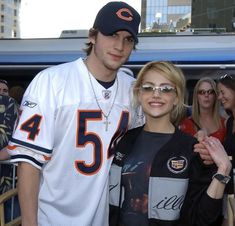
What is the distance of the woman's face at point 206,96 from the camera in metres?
3.74

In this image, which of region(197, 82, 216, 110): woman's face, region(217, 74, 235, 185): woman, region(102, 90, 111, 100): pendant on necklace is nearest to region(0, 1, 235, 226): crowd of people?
region(102, 90, 111, 100): pendant on necklace

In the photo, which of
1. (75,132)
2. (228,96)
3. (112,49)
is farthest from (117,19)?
(228,96)

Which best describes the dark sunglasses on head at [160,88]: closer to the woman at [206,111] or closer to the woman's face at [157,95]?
the woman's face at [157,95]

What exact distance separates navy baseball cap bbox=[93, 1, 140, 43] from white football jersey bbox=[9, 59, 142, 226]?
0.20 meters

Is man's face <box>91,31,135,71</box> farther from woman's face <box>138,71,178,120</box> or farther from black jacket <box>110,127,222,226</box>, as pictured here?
black jacket <box>110,127,222,226</box>

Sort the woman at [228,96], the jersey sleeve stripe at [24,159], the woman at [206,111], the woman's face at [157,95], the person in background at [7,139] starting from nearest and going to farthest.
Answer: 1. the jersey sleeve stripe at [24,159]
2. the woman's face at [157,95]
3. the person in background at [7,139]
4. the woman at [228,96]
5. the woman at [206,111]

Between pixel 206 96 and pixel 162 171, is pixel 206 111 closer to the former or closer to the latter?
pixel 206 96

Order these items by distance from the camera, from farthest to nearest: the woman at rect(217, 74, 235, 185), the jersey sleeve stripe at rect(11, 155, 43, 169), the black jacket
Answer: the woman at rect(217, 74, 235, 185), the black jacket, the jersey sleeve stripe at rect(11, 155, 43, 169)

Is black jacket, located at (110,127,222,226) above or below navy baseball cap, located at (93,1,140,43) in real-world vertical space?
below

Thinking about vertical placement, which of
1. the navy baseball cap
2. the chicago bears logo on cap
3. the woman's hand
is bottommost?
the chicago bears logo on cap

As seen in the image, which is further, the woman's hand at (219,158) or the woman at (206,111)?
the woman at (206,111)

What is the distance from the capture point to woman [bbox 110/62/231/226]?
67.2 inches

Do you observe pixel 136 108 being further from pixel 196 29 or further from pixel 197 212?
pixel 196 29

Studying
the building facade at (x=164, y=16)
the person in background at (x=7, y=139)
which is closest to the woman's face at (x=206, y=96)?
the person in background at (x=7, y=139)
